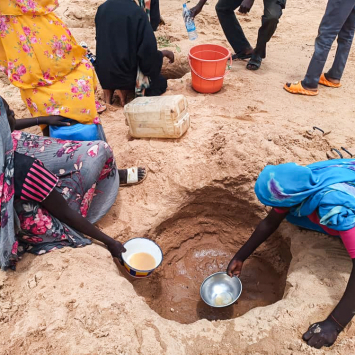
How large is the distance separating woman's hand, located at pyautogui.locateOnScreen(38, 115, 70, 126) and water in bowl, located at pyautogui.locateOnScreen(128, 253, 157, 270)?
119 cm

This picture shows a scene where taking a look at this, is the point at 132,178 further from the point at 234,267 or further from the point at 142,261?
the point at 234,267

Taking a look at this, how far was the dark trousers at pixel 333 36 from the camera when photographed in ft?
10.0

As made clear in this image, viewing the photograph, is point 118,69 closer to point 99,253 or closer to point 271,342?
point 99,253

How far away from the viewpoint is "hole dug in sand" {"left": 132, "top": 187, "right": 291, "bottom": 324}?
2170mm

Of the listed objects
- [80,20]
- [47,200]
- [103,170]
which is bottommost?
[80,20]

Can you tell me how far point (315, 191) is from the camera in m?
1.42

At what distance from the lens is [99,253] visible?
1821 mm

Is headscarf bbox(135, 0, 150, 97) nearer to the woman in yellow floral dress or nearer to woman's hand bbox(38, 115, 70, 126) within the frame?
the woman in yellow floral dress

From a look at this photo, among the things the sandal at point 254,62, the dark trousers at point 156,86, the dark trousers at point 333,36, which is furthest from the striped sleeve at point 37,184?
the sandal at point 254,62

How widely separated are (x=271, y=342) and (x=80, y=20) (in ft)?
17.9

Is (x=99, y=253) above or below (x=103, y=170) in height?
below

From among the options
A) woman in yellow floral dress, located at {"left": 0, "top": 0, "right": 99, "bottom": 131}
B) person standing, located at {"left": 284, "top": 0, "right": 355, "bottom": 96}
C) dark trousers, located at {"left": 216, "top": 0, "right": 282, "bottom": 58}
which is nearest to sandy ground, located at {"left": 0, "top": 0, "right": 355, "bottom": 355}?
person standing, located at {"left": 284, "top": 0, "right": 355, "bottom": 96}

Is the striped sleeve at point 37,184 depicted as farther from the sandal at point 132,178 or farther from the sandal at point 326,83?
the sandal at point 326,83

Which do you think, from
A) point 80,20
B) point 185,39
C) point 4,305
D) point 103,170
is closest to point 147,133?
point 103,170
